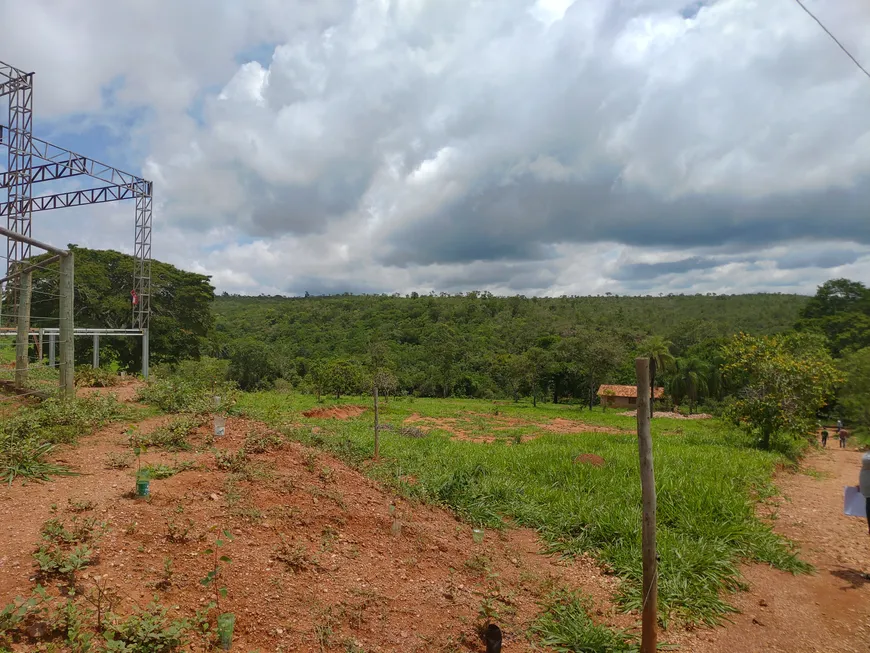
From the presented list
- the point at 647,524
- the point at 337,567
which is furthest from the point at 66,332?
the point at 647,524

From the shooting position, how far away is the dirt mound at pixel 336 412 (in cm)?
1684

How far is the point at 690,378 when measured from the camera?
3434 cm

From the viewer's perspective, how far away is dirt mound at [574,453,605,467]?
8.95 metres

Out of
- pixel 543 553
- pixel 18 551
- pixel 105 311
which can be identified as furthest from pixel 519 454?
pixel 105 311

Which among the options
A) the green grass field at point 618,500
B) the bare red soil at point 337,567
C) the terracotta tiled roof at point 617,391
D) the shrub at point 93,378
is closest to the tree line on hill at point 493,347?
the terracotta tiled roof at point 617,391

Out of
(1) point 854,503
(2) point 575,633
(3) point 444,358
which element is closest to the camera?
(2) point 575,633

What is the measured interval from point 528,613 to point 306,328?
49.7m

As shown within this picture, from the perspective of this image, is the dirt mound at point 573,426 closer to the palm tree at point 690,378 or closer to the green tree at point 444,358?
the palm tree at point 690,378

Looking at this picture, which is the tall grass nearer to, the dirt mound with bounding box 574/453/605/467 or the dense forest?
the dirt mound with bounding box 574/453/605/467

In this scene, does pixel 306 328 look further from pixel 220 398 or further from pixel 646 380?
pixel 646 380

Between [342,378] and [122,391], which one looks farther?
[342,378]

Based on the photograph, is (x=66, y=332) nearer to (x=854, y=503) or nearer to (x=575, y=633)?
(x=575, y=633)

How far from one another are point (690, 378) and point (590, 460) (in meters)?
29.5

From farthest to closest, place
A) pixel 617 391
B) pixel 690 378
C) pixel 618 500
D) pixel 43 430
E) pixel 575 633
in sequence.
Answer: pixel 617 391, pixel 690 378, pixel 618 500, pixel 43 430, pixel 575 633
